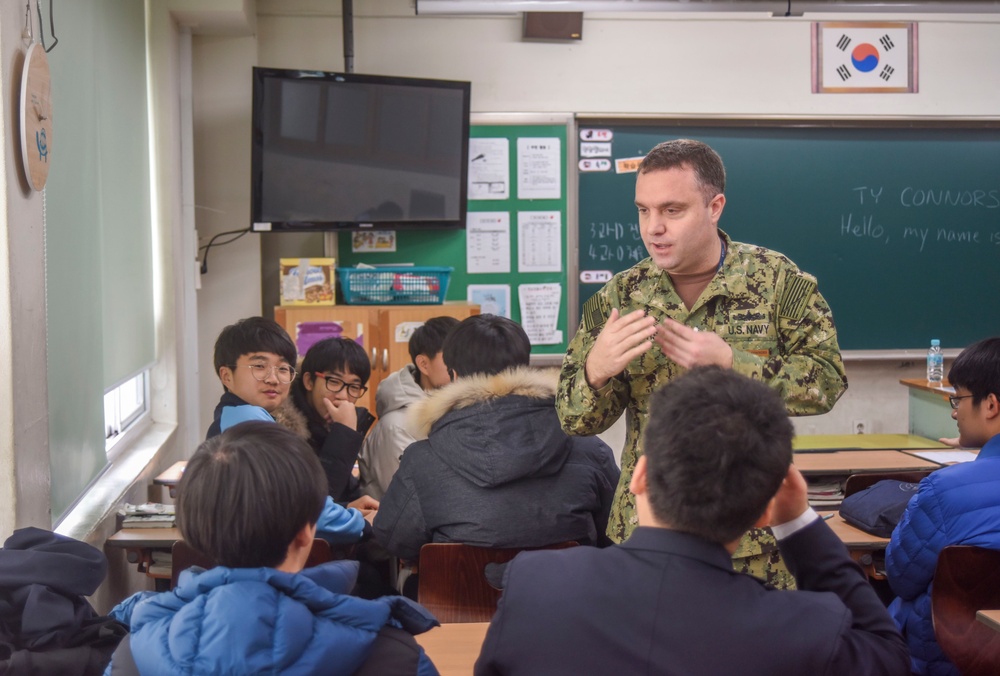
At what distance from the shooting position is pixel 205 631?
1.18 metres

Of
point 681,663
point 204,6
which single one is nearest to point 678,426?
point 681,663

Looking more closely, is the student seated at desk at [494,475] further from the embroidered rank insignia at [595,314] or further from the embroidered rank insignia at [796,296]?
the embroidered rank insignia at [796,296]

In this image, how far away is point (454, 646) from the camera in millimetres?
1845

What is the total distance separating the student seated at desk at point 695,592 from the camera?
1.16 meters

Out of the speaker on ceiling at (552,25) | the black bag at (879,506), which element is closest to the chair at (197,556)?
the black bag at (879,506)

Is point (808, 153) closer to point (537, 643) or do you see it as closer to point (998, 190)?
point (998, 190)

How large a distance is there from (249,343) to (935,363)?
13.1 ft

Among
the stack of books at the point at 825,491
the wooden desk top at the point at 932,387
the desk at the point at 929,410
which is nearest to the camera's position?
the stack of books at the point at 825,491

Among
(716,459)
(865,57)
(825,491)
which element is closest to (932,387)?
(825,491)

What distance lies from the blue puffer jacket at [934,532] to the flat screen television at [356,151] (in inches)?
125

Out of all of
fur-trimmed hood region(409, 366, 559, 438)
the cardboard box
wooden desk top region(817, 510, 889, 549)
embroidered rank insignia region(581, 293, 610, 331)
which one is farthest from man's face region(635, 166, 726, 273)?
the cardboard box

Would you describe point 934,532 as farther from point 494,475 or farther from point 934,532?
point 494,475

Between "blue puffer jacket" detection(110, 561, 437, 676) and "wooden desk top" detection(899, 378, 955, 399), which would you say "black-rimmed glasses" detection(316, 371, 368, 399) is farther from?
"wooden desk top" detection(899, 378, 955, 399)

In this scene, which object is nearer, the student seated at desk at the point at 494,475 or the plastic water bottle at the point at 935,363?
the student seated at desk at the point at 494,475
